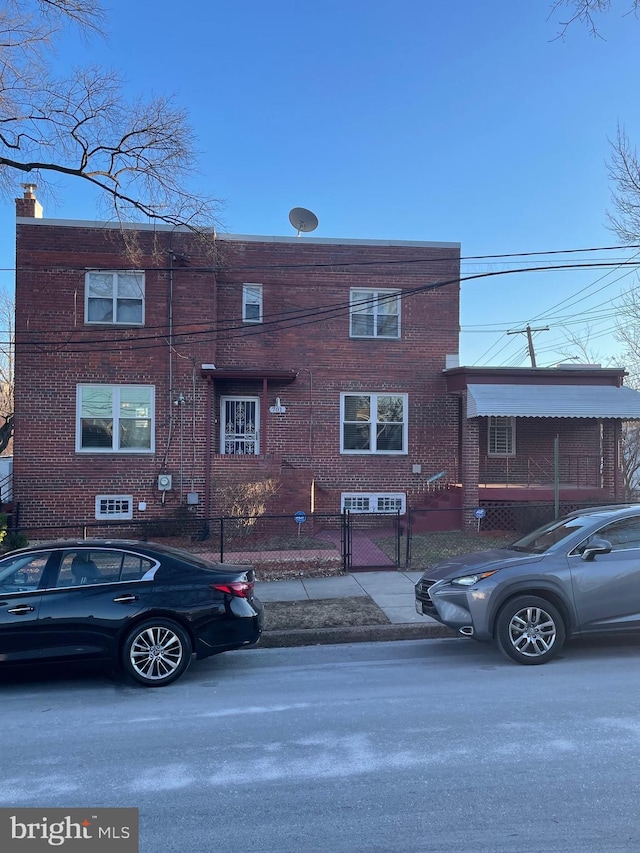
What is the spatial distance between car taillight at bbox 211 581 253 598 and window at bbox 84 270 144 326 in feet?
34.8

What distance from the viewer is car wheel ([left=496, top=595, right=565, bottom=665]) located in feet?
20.6

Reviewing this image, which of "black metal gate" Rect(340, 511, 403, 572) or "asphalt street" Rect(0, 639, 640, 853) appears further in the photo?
"black metal gate" Rect(340, 511, 403, 572)

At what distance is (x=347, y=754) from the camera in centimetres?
420

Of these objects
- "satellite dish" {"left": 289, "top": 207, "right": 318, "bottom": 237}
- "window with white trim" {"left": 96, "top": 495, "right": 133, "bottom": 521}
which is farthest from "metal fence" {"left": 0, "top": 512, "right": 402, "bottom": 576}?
"satellite dish" {"left": 289, "top": 207, "right": 318, "bottom": 237}

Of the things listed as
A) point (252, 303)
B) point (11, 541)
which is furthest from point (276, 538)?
point (252, 303)

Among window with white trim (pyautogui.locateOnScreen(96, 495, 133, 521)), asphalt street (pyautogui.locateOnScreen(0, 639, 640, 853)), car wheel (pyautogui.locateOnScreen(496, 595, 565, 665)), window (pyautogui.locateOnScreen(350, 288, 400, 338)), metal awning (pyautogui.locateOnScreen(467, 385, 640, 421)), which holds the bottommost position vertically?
asphalt street (pyautogui.locateOnScreen(0, 639, 640, 853))

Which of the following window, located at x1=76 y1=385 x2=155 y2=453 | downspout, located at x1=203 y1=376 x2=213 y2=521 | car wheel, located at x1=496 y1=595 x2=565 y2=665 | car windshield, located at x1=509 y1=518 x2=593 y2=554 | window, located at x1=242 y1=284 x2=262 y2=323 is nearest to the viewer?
car wheel, located at x1=496 y1=595 x2=565 y2=665

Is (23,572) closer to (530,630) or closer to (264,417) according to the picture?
(530,630)

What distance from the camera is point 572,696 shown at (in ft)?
17.4

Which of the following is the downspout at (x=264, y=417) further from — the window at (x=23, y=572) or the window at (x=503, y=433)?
the window at (x=23, y=572)

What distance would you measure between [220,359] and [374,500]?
536 cm

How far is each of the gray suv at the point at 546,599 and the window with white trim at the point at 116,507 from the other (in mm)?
10381

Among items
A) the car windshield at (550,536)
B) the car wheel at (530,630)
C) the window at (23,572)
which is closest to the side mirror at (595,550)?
the car windshield at (550,536)

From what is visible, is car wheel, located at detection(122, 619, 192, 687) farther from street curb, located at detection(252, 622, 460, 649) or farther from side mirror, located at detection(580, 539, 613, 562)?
side mirror, located at detection(580, 539, 613, 562)
